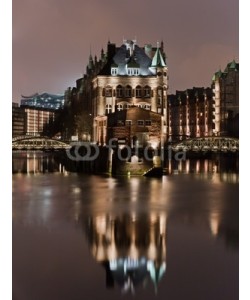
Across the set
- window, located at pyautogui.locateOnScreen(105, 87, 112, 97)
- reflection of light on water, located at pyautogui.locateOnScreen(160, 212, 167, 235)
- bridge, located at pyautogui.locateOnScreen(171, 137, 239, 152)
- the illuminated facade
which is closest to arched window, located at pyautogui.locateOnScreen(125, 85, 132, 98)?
window, located at pyautogui.locateOnScreen(105, 87, 112, 97)

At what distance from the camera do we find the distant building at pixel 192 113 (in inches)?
1286

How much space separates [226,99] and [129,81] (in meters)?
9.59

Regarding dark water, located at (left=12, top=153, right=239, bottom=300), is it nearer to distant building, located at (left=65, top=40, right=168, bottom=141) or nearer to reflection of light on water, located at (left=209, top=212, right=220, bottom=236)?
reflection of light on water, located at (left=209, top=212, right=220, bottom=236)

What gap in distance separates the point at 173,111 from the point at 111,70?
56.2 feet

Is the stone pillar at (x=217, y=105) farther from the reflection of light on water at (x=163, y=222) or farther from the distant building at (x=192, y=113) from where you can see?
the reflection of light on water at (x=163, y=222)

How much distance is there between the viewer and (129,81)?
860 inches

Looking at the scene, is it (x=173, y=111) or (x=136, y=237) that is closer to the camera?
(x=136, y=237)

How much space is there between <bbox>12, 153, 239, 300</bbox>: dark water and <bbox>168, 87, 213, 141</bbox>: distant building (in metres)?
21.2

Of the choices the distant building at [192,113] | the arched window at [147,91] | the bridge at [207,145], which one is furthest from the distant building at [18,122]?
the arched window at [147,91]

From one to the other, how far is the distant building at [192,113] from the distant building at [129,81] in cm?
911

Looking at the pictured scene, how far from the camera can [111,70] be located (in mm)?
21781

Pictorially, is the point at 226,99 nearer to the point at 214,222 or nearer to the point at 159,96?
the point at 159,96
